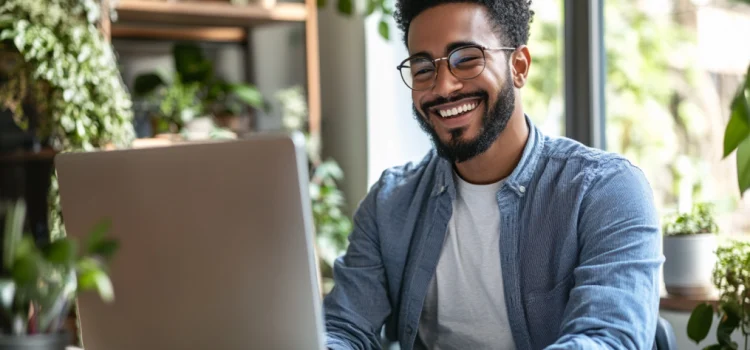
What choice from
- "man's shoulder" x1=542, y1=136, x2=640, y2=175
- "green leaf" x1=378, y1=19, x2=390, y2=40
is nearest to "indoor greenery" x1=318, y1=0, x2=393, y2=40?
"green leaf" x1=378, y1=19, x2=390, y2=40

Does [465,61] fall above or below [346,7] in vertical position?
below

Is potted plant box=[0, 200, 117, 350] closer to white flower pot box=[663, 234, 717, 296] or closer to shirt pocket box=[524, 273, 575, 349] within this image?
shirt pocket box=[524, 273, 575, 349]

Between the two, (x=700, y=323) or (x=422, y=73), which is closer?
(x=700, y=323)

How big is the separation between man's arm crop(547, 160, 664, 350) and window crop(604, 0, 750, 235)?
790 millimetres

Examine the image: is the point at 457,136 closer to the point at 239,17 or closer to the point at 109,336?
the point at 109,336

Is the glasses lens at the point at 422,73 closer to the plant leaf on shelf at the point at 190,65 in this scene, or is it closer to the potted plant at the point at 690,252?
the potted plant at the point at 690,252

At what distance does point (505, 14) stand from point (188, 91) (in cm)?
152

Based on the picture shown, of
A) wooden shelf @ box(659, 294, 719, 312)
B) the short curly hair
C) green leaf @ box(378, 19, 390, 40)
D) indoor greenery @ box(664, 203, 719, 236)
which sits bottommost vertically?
wooden shelf @ box(659, 294, 719, 312)

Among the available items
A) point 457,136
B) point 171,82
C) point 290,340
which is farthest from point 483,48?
point 171,82

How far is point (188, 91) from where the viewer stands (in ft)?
9.89

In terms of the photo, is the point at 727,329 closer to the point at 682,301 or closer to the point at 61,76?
the point at 682,301

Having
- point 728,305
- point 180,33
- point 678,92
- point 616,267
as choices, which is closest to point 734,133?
point 616,267

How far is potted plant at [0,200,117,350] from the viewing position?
0.94 metres

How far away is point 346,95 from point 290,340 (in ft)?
7.60
